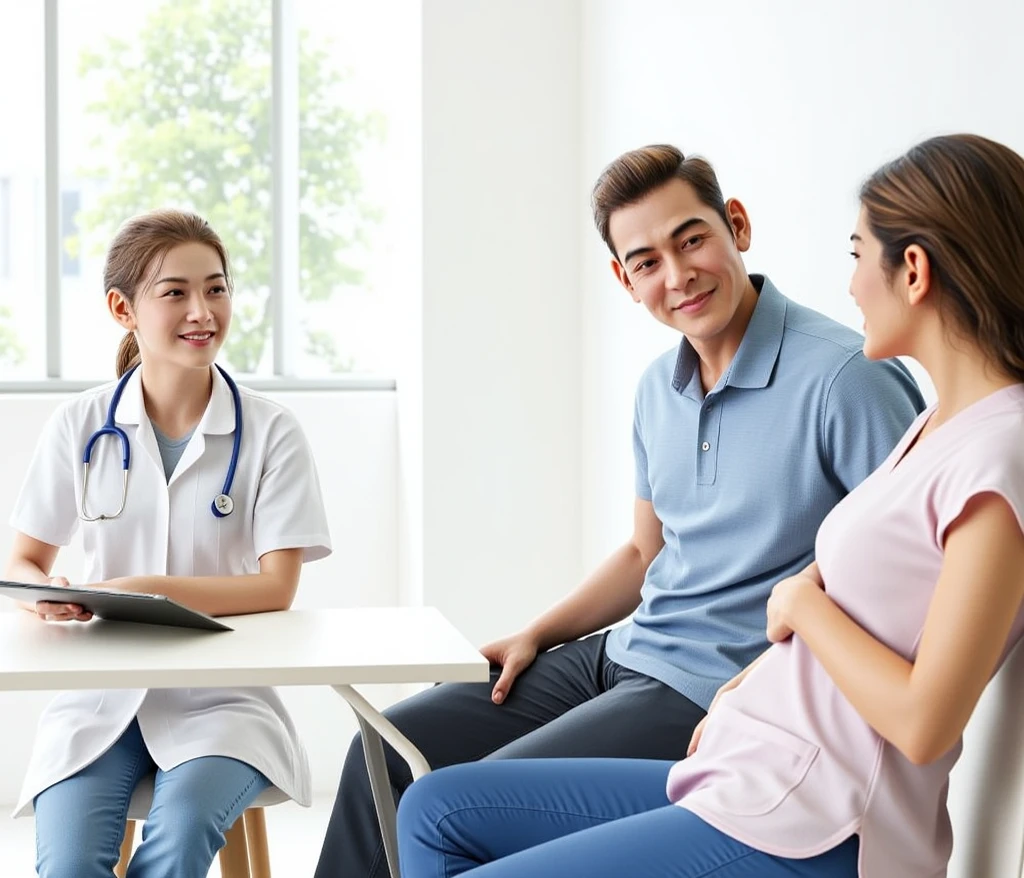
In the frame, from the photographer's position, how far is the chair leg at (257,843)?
1.93 meters

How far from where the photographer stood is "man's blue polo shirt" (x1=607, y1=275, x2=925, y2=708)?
4.99ft

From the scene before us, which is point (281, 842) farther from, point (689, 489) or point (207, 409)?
point (689, 489)

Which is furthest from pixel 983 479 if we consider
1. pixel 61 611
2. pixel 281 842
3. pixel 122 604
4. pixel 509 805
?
pixel 281 842

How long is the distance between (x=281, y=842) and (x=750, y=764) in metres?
2.07

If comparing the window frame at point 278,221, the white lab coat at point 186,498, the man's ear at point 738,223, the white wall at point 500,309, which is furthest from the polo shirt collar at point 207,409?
the window frame at point 278,221

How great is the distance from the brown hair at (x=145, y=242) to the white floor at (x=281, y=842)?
1408 millimetres

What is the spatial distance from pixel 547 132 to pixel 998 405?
219 centimetres

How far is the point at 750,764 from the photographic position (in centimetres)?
113

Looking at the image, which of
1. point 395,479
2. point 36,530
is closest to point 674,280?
point 36,530

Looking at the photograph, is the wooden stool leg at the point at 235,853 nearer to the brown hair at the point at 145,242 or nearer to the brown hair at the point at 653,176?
the brown hair at the point at 145,242

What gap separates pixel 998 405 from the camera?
3.51ft

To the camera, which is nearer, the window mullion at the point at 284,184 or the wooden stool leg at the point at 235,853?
the wooden stool leg at the point at 235,853

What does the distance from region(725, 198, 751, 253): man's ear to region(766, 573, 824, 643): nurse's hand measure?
65 cm

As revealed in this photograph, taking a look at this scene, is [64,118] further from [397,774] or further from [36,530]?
[397,774]
